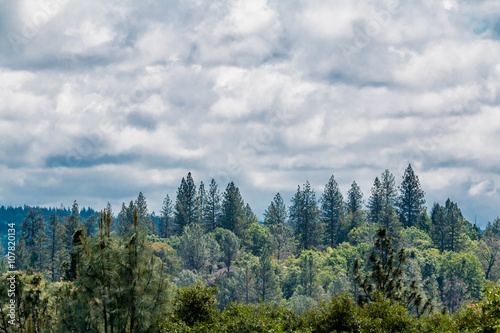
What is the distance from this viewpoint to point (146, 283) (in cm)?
1961

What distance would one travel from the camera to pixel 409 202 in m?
138

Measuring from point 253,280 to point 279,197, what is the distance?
1916 inches

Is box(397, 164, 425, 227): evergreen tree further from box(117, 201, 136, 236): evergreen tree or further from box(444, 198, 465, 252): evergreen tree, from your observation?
box(117, 201, 136, 236): evergreen tree

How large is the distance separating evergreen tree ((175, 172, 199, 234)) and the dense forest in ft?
0.87

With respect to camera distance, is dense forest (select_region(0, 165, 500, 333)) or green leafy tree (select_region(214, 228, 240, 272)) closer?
dense forest (select_region(0, 165, 500, 333))

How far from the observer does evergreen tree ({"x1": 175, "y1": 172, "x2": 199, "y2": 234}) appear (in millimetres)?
134000

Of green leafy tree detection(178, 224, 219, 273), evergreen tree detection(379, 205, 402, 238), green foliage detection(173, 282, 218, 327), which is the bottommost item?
green foliage detection(173, 282, 218, 327)

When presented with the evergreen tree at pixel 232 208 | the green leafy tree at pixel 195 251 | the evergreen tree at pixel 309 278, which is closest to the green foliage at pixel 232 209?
the evergreen tree at pixel 232 208

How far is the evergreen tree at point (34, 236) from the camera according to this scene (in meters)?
116

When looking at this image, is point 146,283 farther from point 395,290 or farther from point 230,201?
point 230,201

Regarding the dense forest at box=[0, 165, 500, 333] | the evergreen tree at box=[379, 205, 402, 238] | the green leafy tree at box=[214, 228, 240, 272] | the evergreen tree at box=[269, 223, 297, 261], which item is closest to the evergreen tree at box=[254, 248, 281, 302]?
the dense forest at box=[0, 165, 500, 333]

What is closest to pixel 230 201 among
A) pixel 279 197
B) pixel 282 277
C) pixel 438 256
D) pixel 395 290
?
pixel 279 197

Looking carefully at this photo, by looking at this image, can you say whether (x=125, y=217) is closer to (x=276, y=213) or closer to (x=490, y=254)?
(x=276, y=213)

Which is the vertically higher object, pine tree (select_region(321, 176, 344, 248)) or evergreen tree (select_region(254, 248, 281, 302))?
pine tree (select_region(321, 176, 344, 248))
